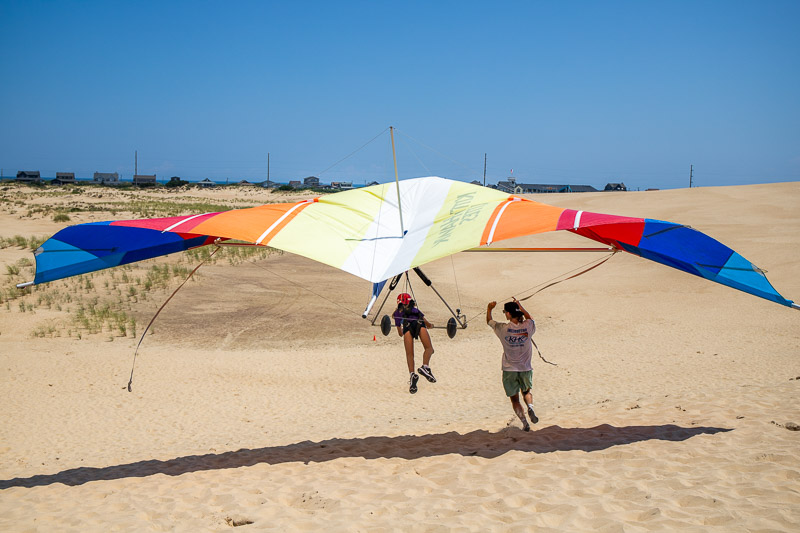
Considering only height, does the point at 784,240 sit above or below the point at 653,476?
above

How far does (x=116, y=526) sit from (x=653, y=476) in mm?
5238

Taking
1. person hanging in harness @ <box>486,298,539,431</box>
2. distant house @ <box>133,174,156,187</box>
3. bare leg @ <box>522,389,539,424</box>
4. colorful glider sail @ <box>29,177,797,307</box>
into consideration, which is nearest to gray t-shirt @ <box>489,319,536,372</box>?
person hanging in harness @ <box>486,298,539,431</box>

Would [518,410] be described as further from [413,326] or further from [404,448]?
[413,326]

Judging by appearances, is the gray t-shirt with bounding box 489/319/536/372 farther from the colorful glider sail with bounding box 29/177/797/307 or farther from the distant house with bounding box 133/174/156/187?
the distant house with bounding box 133/174/156/187

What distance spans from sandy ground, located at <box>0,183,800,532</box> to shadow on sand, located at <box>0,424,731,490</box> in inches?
1.9

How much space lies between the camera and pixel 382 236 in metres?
7.81

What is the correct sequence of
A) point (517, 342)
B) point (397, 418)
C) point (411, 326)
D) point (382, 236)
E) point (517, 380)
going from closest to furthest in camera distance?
point (382, 236)
point (517, 342)
point (517, 380)
point (411, 326)
point (397, 418)

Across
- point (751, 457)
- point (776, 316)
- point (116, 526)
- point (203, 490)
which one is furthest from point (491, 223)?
point (776, 316)

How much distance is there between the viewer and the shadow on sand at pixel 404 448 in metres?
7.50

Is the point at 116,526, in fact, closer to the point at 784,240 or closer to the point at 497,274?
the point at 497,274

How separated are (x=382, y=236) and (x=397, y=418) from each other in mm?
4117

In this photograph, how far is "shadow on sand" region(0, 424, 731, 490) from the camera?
24.6 feet

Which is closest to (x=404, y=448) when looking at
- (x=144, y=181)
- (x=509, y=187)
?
(x=509, y=187)

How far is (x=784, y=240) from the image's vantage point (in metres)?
25.9
